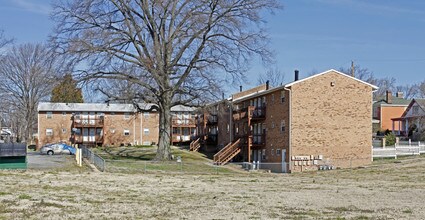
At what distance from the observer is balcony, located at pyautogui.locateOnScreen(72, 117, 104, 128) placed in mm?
82188

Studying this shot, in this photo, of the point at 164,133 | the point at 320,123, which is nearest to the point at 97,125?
the point at 164,133

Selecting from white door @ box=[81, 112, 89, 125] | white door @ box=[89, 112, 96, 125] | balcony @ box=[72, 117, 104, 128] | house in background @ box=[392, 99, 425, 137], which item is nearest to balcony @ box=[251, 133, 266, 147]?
house in background @ box=[392, 99, 425, 137]

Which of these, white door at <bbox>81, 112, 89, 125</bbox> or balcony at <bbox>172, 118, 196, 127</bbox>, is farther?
balcony at <bbox>172, 118, 196, 127</bbox>

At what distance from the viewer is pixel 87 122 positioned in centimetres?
8288

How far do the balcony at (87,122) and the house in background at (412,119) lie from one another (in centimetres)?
4317

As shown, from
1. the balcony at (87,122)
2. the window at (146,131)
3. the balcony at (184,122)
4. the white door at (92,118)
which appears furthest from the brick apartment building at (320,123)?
the white door at (92,118)

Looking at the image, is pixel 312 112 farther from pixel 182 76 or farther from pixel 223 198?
pixel 223 198

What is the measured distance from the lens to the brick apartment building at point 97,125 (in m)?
83.1

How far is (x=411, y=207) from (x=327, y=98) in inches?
1314

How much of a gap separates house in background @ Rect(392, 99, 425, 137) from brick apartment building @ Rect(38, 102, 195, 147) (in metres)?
31.3

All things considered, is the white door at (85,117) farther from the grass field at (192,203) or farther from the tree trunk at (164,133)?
the grass field at (192,203)

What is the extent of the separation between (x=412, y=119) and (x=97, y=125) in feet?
148

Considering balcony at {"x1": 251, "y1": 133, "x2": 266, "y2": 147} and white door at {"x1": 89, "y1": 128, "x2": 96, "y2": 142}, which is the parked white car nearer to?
white door at {"x1": 89, "y1": 128, "x2": 96, "y2": 142}

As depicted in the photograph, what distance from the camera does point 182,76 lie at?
47.7 m
